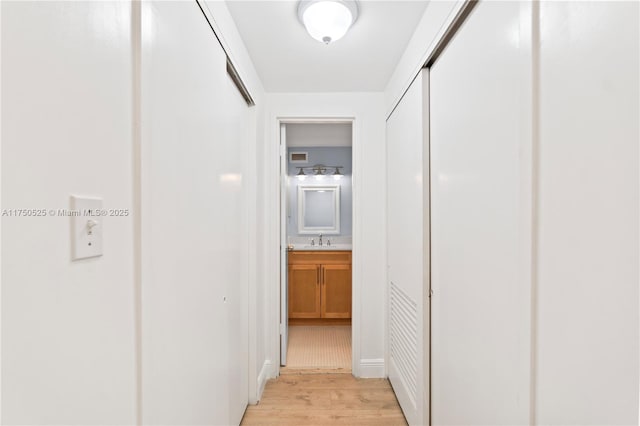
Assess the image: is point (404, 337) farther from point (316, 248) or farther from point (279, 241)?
point (316, 248)

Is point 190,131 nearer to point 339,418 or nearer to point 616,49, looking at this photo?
point 616,49

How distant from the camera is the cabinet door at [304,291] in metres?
3.88

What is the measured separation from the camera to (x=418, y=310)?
5.94 feet

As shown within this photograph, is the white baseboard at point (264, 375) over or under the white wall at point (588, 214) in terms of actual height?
under

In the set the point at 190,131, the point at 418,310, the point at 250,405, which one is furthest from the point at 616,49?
the point at 250,405

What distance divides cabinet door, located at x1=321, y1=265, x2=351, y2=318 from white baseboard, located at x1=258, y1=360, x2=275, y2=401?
1.31 metres

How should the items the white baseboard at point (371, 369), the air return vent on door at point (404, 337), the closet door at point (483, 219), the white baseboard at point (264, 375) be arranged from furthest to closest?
the white baseboard at point (371, 369) < the white baseboard at point (264, 375) < the air return vent on door at point (404, 337) < the closet door at point (483, 219)

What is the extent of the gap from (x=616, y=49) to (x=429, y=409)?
1754 millimetres

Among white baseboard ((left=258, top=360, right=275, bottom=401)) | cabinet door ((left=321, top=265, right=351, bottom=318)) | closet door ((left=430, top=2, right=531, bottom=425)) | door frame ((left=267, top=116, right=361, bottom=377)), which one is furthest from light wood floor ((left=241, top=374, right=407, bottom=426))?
cabinet door ((left=321, top=265, right=351, bottom=318))

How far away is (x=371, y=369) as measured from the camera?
2.67 m

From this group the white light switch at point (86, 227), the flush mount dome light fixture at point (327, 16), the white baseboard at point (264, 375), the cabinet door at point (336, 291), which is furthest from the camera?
the cabinet door at point (336, 291)

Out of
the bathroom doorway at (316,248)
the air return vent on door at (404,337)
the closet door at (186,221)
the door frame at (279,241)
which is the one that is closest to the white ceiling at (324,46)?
the door frame at (279,241)

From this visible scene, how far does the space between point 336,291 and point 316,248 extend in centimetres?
56

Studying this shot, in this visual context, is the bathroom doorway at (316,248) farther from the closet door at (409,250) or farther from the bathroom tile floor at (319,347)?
the closet door at (409,250)
